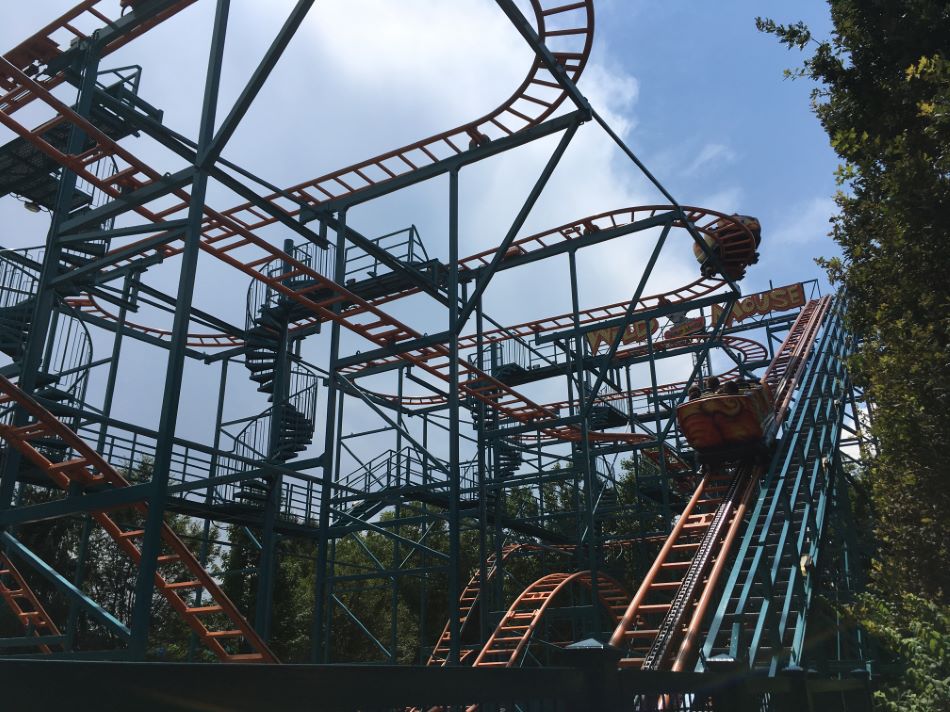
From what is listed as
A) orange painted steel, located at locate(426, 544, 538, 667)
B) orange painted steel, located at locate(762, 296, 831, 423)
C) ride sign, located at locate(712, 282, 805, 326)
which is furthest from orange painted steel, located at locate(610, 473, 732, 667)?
ride sign, located at locate(712, 282, 805, 326)

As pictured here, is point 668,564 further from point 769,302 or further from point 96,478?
point 769,302

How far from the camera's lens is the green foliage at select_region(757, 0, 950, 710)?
5.43 m

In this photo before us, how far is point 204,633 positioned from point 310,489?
629 centimetres

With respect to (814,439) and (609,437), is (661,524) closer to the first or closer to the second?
(609,437)

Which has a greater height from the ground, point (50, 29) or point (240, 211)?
point (50, 29)

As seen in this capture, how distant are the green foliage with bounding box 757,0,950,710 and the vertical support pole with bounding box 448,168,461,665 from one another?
5.22 meters

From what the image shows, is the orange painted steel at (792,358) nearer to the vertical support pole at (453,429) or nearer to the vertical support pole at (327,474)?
the vertical support pole at (453,429)

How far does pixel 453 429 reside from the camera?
36.8 ft

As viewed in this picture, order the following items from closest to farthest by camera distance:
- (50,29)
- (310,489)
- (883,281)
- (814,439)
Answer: (883,281) → (50,29) → (814,439) → (310,489)

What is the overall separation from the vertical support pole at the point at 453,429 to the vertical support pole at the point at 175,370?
13.4 feet

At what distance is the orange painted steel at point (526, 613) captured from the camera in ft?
47.4

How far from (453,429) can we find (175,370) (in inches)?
185

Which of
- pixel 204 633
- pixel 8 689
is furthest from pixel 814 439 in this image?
pixel 8 689

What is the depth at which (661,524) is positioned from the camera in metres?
27.2
